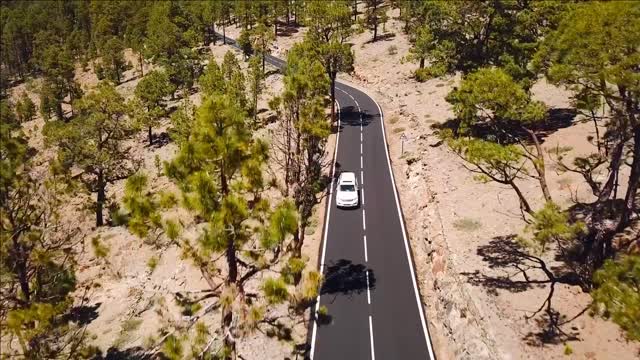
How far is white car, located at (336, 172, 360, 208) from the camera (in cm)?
3578

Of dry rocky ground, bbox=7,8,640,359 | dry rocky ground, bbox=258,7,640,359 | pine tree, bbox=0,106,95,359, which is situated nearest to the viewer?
pine tree, bbox=0,106,95,359

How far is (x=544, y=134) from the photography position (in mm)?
40125

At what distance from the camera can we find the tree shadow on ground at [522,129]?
40125 mm

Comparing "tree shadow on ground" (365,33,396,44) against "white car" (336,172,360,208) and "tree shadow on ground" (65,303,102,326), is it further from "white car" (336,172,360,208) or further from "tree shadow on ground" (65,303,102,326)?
"tree shadow on ground" (65,303,102,326)

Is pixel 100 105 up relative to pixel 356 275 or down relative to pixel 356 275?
up

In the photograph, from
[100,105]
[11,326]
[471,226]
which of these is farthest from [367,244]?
[100,105]

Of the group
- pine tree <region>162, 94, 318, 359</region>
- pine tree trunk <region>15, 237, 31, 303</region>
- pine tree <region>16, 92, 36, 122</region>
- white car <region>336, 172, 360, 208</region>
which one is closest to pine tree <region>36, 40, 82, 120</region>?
pine tree <region>16, 92, 36, 122</region>

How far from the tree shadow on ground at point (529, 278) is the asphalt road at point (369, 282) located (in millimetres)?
4035

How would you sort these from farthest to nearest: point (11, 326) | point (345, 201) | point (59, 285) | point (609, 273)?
1. point (345, 201)
2. point (59, 285)
3. point (609, 273)
4. point (11, 326)

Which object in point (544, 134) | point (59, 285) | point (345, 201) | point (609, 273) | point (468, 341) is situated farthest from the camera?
point (544, 134)

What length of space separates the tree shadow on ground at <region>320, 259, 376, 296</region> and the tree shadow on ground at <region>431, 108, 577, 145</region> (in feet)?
51.9

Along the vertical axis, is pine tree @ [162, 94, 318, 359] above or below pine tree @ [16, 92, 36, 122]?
above

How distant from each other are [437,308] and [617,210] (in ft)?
35.7

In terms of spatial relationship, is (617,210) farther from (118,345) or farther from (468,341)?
(118,345)
